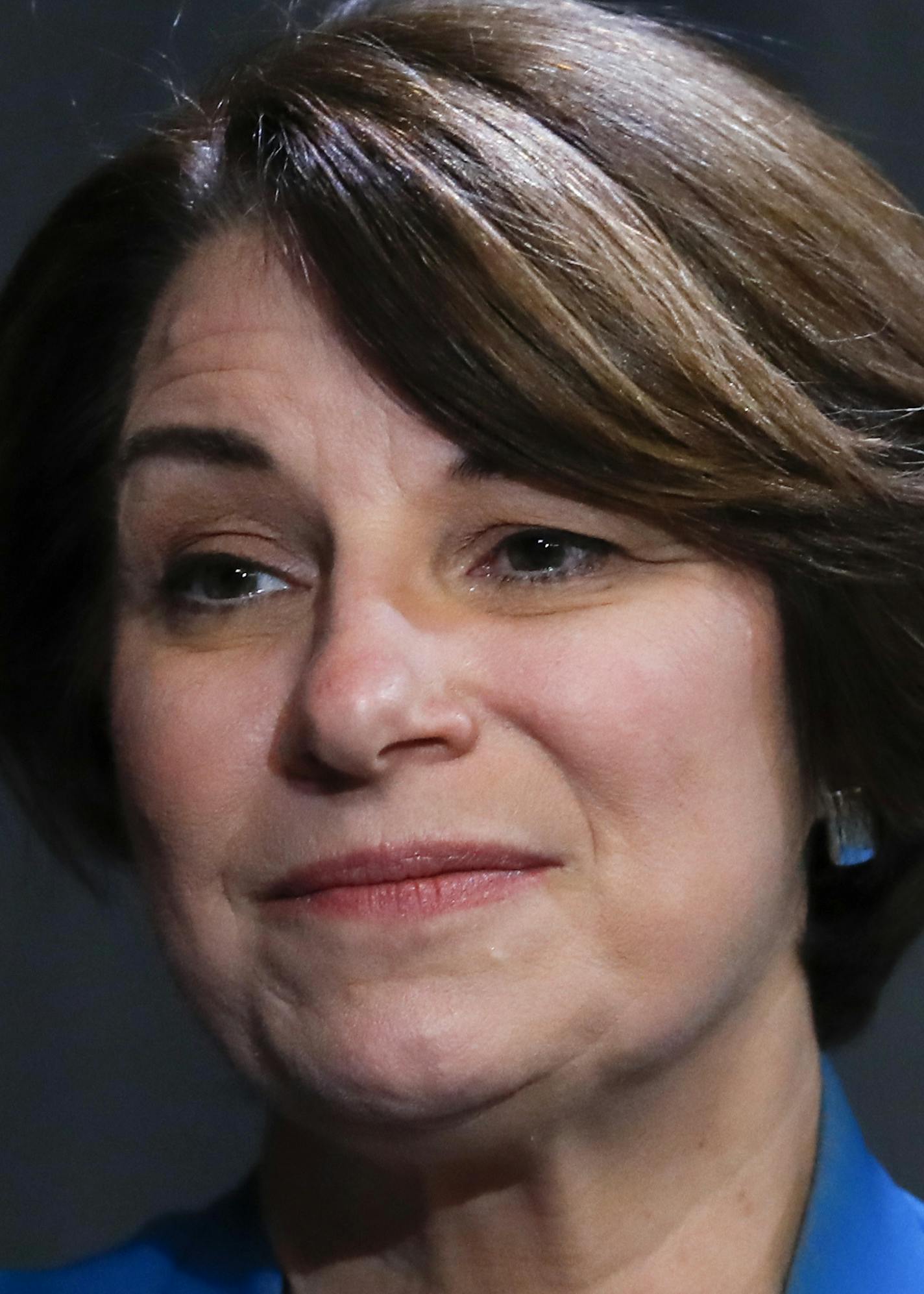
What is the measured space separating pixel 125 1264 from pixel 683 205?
83 centimetres

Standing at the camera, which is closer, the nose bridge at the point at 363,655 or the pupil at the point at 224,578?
the nose bridge at the point at 363,655

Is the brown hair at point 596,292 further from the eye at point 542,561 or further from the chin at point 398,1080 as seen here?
the chin at point 398,1080

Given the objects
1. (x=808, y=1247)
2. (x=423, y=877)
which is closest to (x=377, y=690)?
(x=423, y=877)

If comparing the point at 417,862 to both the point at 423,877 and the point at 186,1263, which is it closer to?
the point at 423,877

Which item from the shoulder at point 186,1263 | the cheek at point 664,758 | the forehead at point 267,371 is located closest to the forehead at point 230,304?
the forehead at point 267,371

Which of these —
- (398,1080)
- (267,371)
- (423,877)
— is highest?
(267,371)

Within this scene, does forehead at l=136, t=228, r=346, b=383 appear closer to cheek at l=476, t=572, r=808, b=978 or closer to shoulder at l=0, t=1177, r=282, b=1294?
cheek at l=476, t=572, r=808, b=978

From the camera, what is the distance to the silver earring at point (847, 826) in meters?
1.35

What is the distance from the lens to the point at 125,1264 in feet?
4.86

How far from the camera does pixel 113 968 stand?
2.09m

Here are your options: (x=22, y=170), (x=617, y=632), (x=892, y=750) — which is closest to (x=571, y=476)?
(x=617, y=632)

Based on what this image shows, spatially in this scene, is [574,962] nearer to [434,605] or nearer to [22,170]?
[434,605]

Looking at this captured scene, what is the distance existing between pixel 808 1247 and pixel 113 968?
3.14 feet

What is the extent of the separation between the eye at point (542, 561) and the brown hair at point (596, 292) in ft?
0.14
